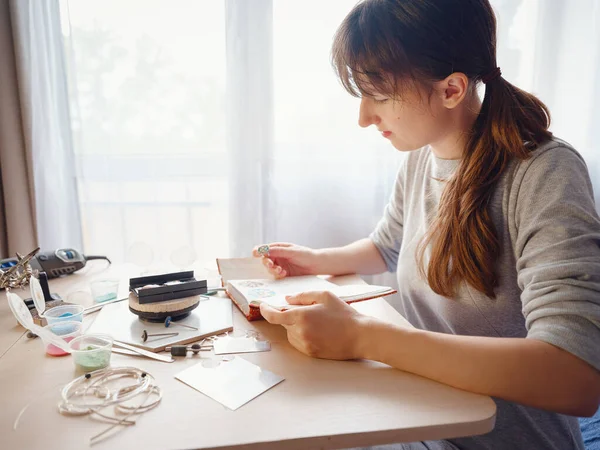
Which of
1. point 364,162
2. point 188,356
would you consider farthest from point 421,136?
point 364,162

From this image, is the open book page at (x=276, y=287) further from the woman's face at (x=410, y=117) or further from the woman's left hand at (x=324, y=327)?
the woman's face at (x=410, y=117)

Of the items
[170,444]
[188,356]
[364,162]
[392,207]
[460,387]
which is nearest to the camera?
[170,444]

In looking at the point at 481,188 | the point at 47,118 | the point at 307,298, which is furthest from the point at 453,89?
the point at 47,118

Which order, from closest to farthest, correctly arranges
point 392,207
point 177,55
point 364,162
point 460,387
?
1. point 460,387
2. point 392,207
3. point 177,55
4. point 364,162

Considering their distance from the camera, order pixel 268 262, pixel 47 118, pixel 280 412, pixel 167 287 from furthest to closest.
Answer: pixel 47 118 < pixel 268 262 < pixel 167 287 < pixel 280 412

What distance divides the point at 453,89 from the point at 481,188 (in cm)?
19

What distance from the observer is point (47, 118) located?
155 centimetres

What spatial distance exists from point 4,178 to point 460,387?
5.45 ft

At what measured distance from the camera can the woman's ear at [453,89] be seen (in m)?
0.78

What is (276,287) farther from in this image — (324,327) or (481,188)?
(481,188)

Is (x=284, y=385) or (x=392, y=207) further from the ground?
(x=392, y=207)

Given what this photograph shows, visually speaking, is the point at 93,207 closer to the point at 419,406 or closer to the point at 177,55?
the point at 177,55

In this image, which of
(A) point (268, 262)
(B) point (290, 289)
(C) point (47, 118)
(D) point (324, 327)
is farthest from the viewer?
(C) point (47, 118)

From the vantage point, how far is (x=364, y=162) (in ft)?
5.62
